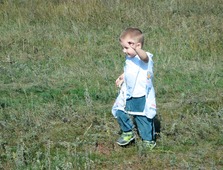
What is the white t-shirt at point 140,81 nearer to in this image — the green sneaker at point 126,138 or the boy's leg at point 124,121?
the boy's leg at point 124,121

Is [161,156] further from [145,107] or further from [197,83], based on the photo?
[197,83]

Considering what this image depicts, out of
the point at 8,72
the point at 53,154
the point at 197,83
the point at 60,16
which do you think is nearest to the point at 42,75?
the point at 8,72

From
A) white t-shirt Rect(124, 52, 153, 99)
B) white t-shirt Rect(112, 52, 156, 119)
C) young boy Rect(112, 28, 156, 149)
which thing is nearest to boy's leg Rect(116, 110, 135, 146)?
young boy Rect(112, 28, 156, 149)

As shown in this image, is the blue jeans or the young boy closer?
the young boy

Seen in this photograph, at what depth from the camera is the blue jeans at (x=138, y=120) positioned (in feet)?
16.9

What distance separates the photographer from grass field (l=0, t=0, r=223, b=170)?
5.18 meters

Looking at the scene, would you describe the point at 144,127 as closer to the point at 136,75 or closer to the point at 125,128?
the point at 125,128

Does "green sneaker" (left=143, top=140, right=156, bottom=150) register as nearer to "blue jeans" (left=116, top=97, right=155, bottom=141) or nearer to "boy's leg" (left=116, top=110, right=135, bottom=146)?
"blue jeans" (left=116, top=97, right=155, bottom=141)

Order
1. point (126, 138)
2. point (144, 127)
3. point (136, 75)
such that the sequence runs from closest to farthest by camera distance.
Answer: point (136, 75) < point (144, 127) < point (126, 138)

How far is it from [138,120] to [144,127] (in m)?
0.09

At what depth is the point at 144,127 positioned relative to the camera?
5.20 metres

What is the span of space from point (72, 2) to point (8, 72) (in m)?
4.25

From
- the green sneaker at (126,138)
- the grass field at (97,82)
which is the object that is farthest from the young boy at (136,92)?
the grass field at (97,82)

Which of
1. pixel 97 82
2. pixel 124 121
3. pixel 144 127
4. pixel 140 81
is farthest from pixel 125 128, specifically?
pixel 97 82
